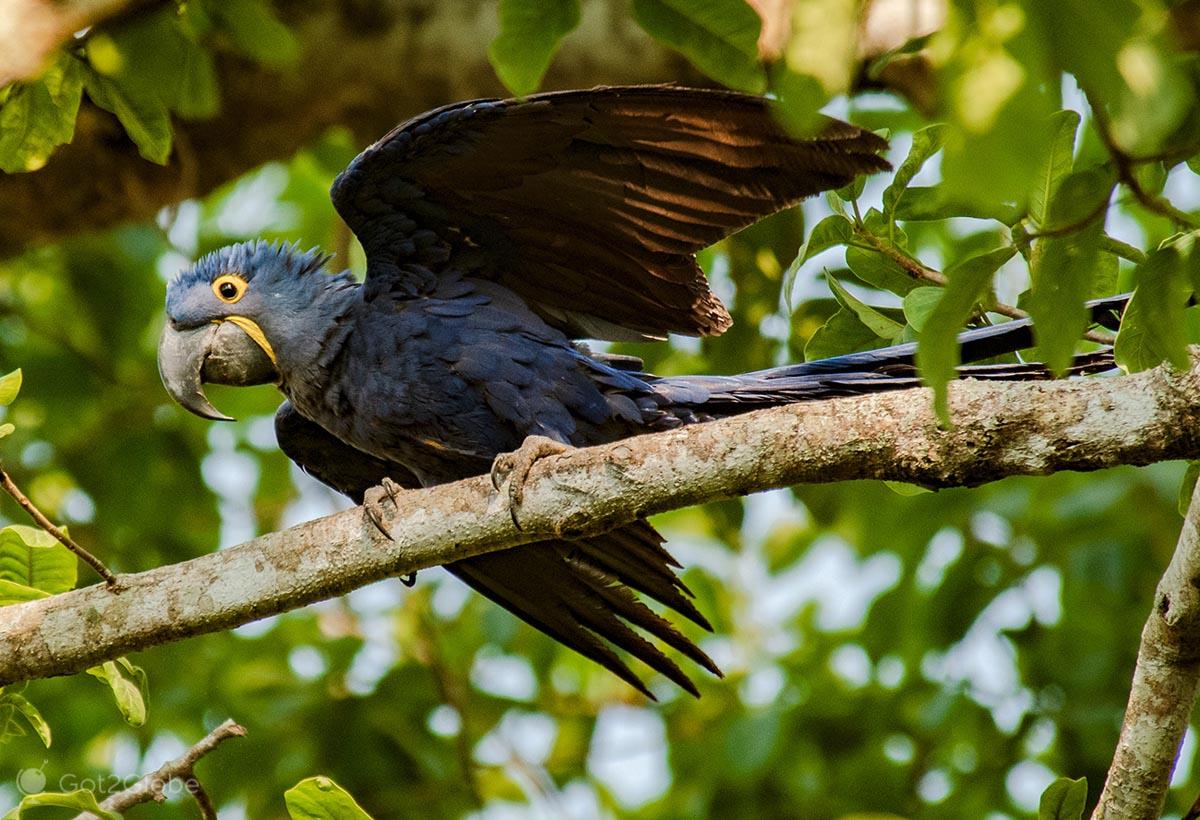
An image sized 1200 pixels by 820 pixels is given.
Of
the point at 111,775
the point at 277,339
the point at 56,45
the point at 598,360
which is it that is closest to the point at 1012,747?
the point at 598,360

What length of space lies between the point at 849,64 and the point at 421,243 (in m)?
2.48

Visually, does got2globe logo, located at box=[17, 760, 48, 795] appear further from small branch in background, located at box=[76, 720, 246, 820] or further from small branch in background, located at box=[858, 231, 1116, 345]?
small branch in background, located at box=[858, 231, 1116, 345]

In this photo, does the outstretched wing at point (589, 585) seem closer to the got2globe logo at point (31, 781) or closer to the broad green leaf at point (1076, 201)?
the got2globe logo at point (31, 781)

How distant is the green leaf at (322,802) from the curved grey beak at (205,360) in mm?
1627

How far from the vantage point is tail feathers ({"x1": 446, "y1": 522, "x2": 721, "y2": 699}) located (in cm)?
357

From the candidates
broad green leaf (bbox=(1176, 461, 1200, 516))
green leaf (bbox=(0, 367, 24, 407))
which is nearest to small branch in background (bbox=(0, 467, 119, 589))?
green leaf (bbox=(0, 367, 24, 407))

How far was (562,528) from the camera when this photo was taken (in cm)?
267

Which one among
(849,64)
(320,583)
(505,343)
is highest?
(505,343)

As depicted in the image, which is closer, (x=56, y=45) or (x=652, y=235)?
(x=56, y=45)

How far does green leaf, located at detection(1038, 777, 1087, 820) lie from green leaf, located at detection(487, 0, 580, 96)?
1577 mm

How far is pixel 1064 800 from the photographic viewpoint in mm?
2369

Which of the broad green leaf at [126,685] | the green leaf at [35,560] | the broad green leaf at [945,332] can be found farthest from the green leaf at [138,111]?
the broad green leaf at [945,332]

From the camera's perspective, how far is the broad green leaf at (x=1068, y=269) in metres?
1.61

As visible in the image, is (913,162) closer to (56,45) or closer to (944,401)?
(944,401)
